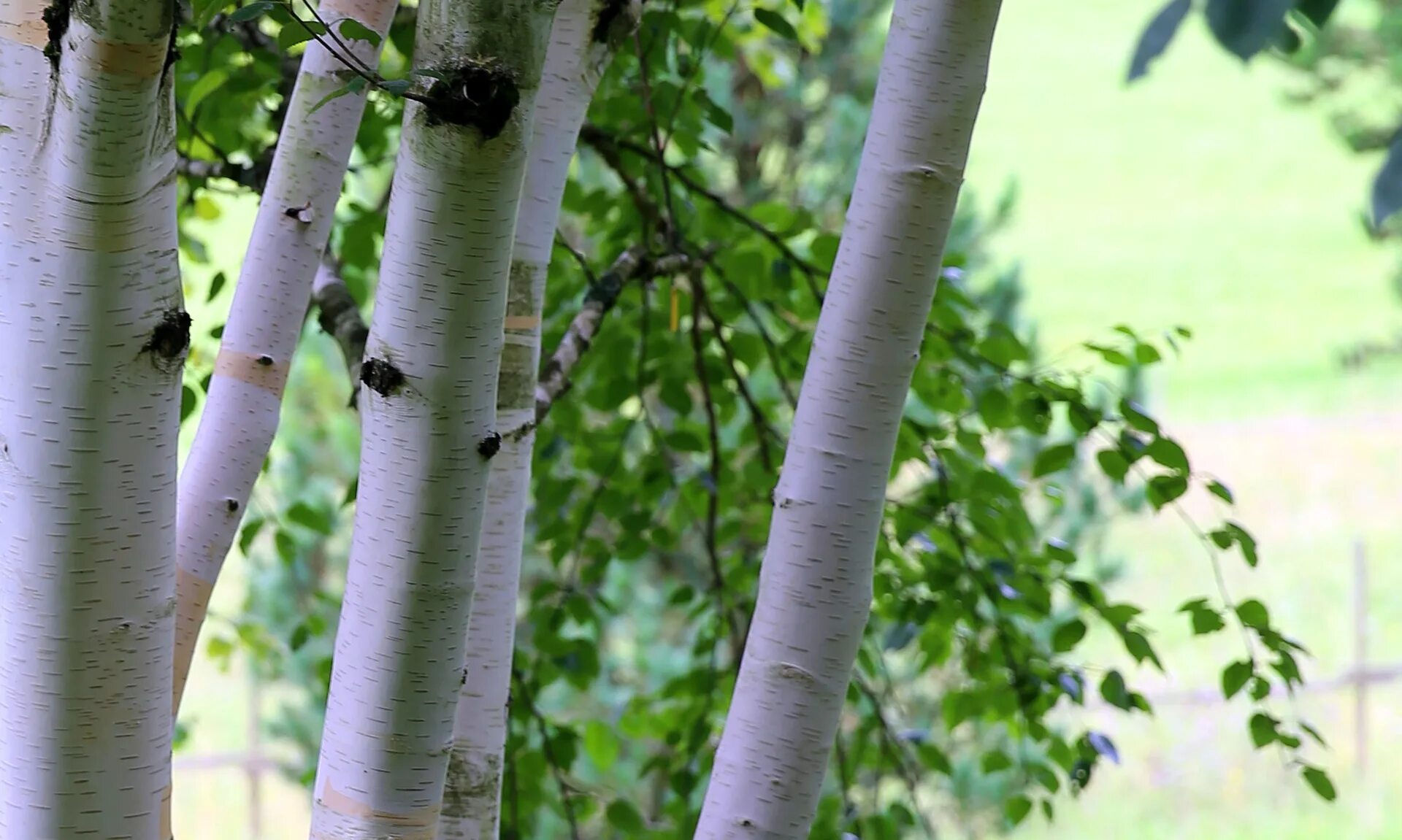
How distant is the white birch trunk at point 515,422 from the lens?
29.9 inches

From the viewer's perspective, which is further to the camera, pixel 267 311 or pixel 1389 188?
pixel 267 311

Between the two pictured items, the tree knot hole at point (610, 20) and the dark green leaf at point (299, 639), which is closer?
the tree knot hole at point (610, 20)

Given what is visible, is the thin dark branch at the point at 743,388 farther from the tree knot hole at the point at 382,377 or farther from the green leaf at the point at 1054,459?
the tree knot hole at the point at 382,377

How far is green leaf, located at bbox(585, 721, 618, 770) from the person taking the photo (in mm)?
1232

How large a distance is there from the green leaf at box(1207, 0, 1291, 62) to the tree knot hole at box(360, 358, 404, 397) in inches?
13.9

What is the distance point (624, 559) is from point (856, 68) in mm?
1921

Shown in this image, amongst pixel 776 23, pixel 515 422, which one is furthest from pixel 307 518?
pixel 776 23

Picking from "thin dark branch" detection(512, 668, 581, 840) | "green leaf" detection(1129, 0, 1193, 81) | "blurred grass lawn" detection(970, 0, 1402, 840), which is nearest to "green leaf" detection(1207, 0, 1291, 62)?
"green leaf" detection(1129, 0, 1193, 81)

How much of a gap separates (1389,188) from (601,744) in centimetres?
100

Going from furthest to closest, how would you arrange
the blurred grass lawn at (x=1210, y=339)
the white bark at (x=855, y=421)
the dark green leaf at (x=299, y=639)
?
the blurred grass lawn at (x=1210, y=339)
the dark green leaf at (x=299, y=639)
the white bark at (x=855, y=421)

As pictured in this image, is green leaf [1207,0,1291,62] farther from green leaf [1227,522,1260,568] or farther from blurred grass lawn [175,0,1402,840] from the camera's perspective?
blurred grass lawn [175,0,1402,840]

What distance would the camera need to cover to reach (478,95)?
0.46 m

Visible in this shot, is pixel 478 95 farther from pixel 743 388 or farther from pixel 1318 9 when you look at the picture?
pixel 743 388

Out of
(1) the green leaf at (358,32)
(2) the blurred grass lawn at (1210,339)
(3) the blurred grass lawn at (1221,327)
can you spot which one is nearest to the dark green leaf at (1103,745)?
(1) the green leaf at (358,32)
